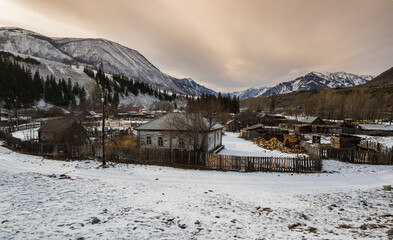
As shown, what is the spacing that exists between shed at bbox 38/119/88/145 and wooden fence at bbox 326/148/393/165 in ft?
106

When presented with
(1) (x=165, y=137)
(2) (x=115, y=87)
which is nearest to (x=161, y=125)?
(1) (x=165, y=137)

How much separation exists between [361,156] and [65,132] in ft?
128

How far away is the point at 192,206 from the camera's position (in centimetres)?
926

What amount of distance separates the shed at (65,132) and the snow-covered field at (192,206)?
1135 cm

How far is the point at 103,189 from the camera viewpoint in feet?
37.3

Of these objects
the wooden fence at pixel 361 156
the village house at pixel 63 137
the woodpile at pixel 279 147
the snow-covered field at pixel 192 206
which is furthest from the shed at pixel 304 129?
the village house at pixel 63 137

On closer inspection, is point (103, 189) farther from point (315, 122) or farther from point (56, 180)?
point (315, 122)

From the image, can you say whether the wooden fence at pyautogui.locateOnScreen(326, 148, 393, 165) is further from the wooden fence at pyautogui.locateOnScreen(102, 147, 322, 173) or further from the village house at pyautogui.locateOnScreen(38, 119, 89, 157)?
the village house at pyautogui.locateOnScreen(38, 119, 89, 157)

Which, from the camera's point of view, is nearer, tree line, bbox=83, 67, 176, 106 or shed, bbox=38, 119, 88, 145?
shed, bbox=38, 119, 88, 145

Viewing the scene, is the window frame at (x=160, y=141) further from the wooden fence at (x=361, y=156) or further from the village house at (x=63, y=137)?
the wooden fence at (x=361, y=156)

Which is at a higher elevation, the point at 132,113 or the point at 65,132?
the point at 132,113

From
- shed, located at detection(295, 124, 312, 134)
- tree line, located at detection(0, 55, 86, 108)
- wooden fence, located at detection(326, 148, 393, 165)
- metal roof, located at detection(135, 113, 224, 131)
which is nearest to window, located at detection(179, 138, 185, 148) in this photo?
metal roof, located at detection(135, 113, 224, 131)

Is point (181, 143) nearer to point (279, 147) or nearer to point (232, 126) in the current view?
point (279, 147)

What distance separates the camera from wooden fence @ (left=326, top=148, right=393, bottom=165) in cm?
2002
